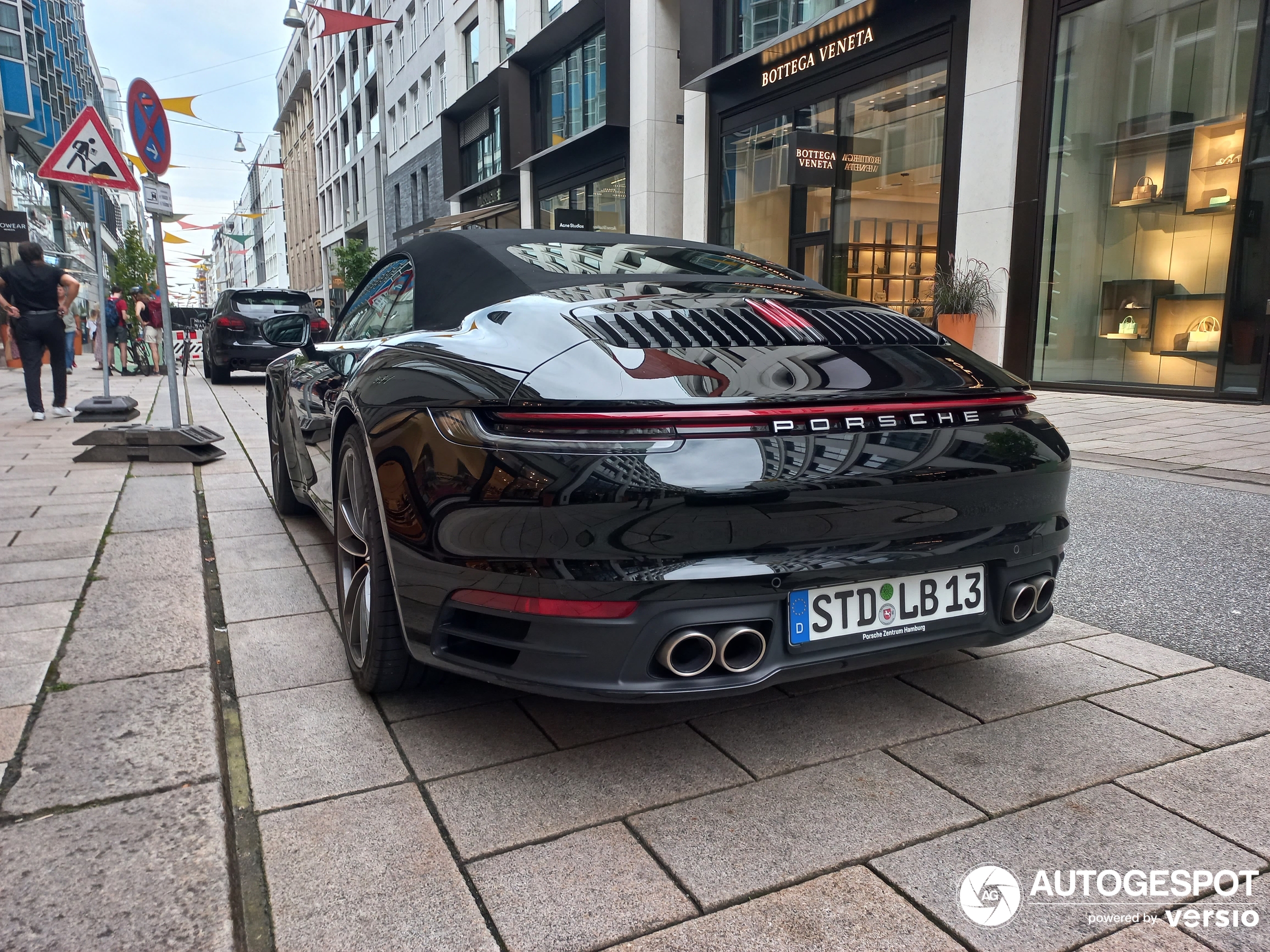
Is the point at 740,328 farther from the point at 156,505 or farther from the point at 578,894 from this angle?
the point at 156,505

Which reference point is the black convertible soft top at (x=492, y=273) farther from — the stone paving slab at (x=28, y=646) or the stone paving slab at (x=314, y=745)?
the stone paving slab at (x=28, y=646)

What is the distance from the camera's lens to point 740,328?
217 centimetres

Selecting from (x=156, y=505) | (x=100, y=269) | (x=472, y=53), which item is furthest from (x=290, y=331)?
(x=472, y=53)

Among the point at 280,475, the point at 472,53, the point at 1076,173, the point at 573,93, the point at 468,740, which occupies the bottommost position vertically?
the point at 468,740

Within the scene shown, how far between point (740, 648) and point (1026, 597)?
806mm

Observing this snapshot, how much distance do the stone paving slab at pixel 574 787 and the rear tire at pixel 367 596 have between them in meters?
0.45

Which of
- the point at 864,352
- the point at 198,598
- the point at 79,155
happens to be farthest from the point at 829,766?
the point at 79,155

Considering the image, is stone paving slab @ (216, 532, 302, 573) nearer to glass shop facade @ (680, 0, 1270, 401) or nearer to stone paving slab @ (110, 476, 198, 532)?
stone paving slab @ (110, 476, 198, 532)

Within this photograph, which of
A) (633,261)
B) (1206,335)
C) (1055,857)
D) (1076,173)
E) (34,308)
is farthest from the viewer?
(1076,173)

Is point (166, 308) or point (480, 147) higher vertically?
point (480, 147)

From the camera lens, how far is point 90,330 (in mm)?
27531

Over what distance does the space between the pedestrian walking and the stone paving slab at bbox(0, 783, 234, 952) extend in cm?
850

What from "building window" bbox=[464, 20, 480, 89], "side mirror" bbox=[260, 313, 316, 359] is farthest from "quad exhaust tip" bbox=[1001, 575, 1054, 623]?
"building window" bbox=[464, 20, 480, 89]

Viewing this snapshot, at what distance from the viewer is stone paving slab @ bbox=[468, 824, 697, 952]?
5.12ft
